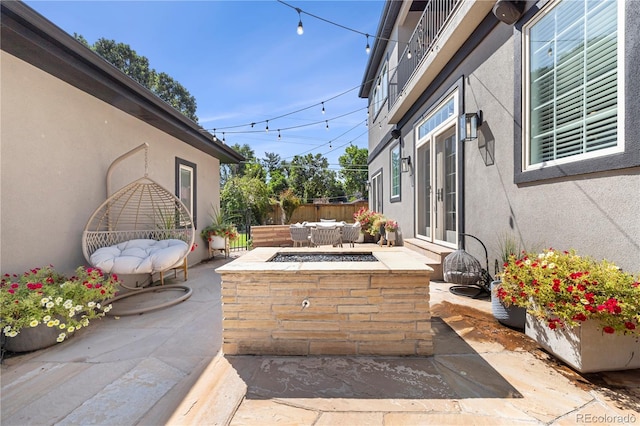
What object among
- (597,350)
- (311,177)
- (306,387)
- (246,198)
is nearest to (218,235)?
(306,387)

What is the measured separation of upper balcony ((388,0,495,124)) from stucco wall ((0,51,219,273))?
5.06 metres

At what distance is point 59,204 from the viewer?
10.7 ft

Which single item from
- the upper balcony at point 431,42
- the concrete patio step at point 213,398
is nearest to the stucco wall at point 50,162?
the concrete patio step at point 213,398

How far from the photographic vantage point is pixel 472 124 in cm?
376

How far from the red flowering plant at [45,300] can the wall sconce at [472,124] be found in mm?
4703

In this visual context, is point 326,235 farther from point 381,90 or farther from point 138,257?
point 381,90

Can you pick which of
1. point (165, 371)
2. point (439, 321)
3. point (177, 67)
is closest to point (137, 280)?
point (165, 371)

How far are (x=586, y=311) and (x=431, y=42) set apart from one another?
190 inches

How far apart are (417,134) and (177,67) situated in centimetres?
934

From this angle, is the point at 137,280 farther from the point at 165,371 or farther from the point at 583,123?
the point at 583,123

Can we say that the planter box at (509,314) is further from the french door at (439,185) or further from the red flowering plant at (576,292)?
the french door at (439,185)

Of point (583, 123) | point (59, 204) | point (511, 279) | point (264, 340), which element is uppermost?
point (583, 123)

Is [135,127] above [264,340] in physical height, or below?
above

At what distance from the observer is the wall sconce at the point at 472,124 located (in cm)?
373
